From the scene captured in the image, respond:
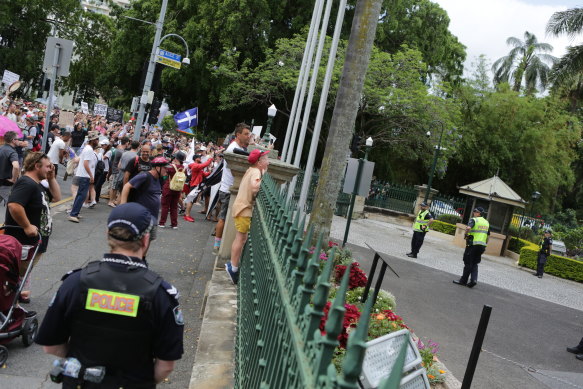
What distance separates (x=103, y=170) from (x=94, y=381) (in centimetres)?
1166

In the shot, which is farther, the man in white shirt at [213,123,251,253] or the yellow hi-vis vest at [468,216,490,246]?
the yellow hi-vis vest at [468,216,490,246]

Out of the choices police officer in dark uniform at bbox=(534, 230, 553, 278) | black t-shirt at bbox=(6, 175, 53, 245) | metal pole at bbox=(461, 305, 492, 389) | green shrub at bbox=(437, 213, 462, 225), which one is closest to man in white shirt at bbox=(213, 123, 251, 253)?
black t-shirt at bbox=(6, 175, 53, 245)

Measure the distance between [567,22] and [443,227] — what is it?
12.3 metres

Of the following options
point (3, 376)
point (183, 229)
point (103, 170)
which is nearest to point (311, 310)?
point (3, 376)

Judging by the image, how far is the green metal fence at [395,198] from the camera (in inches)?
Answer: 1178

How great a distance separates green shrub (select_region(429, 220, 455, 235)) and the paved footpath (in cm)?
610

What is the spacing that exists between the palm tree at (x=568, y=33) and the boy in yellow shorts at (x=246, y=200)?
27.1 m

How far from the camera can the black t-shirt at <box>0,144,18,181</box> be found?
8.59m

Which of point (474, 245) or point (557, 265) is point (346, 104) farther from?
point (557, 265)

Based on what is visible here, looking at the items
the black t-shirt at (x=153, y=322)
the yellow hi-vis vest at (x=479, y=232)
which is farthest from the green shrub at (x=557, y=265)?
the black t-shirt at (x=153, y=322)

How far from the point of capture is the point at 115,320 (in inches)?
105

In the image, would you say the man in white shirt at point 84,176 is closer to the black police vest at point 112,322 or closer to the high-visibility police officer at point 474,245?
the high-visibility police officer at point 474,245

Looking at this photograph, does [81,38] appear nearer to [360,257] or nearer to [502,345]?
→ [360,257]

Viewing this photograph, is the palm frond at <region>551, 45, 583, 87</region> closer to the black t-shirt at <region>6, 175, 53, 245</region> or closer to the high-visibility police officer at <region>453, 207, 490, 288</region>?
the high-visibility police officer at <region>453, 207, 490, 288</region>
